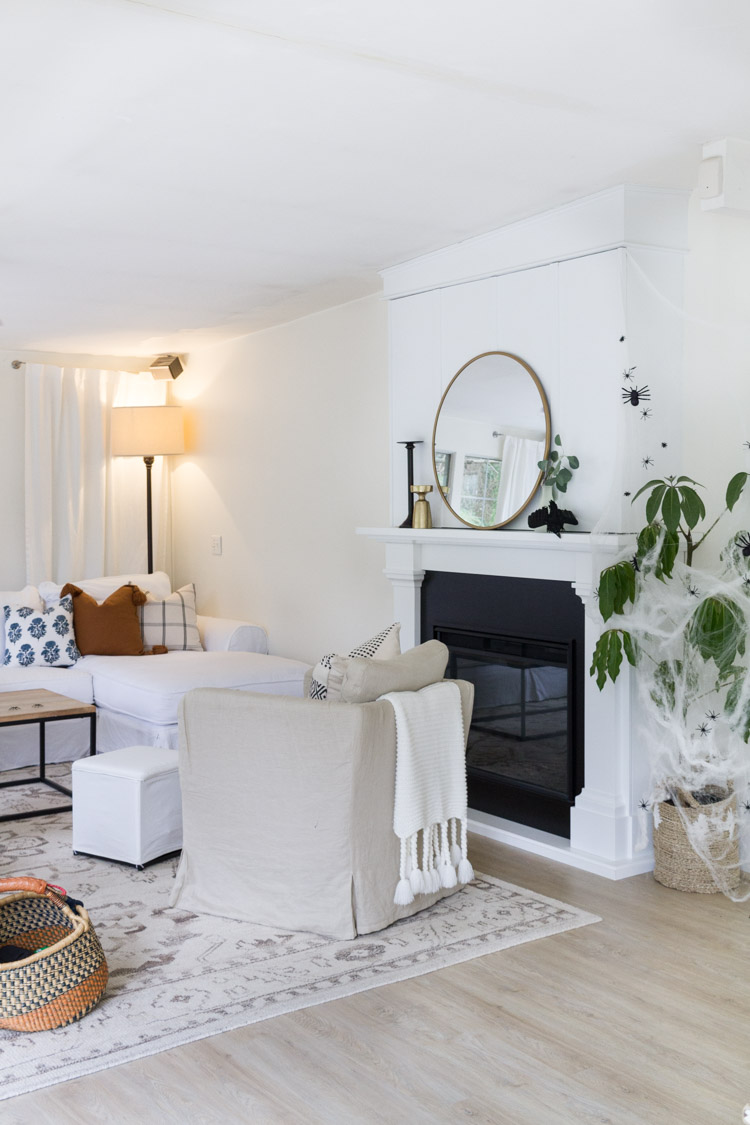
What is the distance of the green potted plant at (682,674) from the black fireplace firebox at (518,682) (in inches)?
12.9

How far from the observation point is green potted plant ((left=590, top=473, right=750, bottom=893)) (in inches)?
129

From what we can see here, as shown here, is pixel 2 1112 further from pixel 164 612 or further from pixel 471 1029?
pixel 164 612

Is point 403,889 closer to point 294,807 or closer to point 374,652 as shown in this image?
point 294,807

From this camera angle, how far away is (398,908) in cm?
A: 314

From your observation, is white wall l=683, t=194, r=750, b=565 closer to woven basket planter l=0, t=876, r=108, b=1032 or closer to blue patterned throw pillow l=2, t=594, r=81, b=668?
woven basket planter l=0, t=876, r=108, b=1032

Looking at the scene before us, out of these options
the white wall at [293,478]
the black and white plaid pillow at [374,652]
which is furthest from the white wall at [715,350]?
the white wall at [293,478]

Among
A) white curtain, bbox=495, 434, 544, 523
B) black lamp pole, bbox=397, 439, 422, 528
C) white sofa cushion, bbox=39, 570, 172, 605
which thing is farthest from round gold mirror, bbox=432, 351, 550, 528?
white sofa cushion, bbox=39, 570, 172, 605

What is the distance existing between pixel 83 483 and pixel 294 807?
13.2ft

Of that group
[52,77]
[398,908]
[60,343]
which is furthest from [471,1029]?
[60,343]

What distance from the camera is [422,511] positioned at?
4.32 meters

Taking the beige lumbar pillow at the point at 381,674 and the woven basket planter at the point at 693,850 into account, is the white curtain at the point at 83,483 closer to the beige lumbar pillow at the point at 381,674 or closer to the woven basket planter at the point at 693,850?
the beige lumbar pillow at the point at 381,674

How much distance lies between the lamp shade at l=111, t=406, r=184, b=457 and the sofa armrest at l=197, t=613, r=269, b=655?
46.2 inches

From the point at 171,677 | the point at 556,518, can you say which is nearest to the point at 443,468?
the point at 556,518

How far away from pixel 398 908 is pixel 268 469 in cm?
321
